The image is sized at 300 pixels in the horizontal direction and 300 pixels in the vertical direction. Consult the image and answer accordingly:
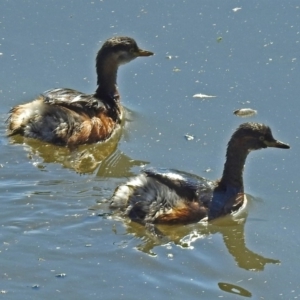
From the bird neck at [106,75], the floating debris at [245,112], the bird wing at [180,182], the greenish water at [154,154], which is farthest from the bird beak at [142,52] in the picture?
the bird wing at [180,182]

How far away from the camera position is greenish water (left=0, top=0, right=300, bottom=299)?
7727mm

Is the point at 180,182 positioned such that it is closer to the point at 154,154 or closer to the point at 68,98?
the point at 154,154

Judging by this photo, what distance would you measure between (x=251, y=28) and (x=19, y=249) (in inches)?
202

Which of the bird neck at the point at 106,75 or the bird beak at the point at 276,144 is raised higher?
the bird neck at the point at 106,75

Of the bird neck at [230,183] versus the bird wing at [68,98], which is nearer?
the bird neck at [230,183]

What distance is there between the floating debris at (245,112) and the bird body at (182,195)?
1.11 meters

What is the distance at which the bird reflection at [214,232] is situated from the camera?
8203 millimetres

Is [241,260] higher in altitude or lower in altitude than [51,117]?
lower

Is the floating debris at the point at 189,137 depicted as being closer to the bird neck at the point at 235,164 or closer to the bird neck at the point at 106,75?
Answer: the bird neck at the point at 235,164

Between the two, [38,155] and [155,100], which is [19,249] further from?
[155,100]

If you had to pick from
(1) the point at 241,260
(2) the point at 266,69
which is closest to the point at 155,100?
(2) the point at 266,69

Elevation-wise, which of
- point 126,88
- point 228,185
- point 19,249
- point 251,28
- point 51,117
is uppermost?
point 251,28

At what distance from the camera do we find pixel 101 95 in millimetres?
11102

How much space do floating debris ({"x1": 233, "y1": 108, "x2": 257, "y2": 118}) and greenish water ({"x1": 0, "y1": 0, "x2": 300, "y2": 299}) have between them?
0.07 meters
